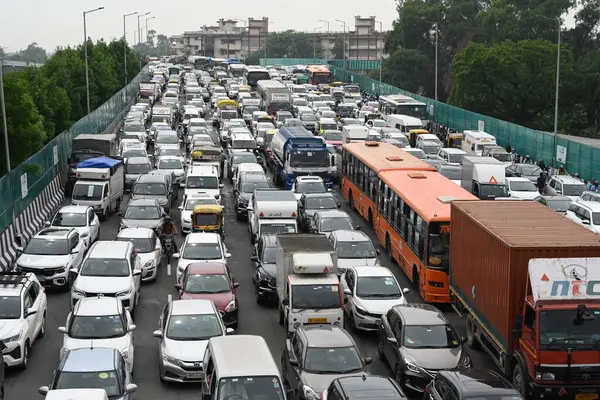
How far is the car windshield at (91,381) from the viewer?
16469mm

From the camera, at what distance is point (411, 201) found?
27.2 metres

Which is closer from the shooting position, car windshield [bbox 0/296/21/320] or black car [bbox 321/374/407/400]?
black car [bbox 321/374/407/400]

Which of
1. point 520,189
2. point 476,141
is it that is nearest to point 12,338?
point 520,189

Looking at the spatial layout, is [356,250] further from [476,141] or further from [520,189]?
[476,141]

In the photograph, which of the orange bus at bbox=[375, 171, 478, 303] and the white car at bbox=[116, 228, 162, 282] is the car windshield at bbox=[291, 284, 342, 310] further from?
the white car at bbox=[116, 228, 162, 282]

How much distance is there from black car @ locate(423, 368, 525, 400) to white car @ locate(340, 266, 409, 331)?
601 centimetres

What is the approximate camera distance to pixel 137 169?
138ft

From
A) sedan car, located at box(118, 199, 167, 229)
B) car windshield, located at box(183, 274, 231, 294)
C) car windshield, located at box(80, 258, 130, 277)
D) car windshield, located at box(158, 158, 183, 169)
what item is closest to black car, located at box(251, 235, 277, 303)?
car windshield, located at box(183, 274, 231, 294)

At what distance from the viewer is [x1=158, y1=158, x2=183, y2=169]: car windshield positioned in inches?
1661

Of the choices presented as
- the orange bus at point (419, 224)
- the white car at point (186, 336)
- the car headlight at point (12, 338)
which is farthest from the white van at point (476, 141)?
the car headlight at point (12, 338)

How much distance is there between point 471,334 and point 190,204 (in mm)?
14958

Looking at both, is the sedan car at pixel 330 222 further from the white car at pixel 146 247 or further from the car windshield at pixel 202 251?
the white car at pixel 146 247

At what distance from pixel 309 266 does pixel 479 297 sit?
4.38 metres

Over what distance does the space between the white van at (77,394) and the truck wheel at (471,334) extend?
30.4ft
